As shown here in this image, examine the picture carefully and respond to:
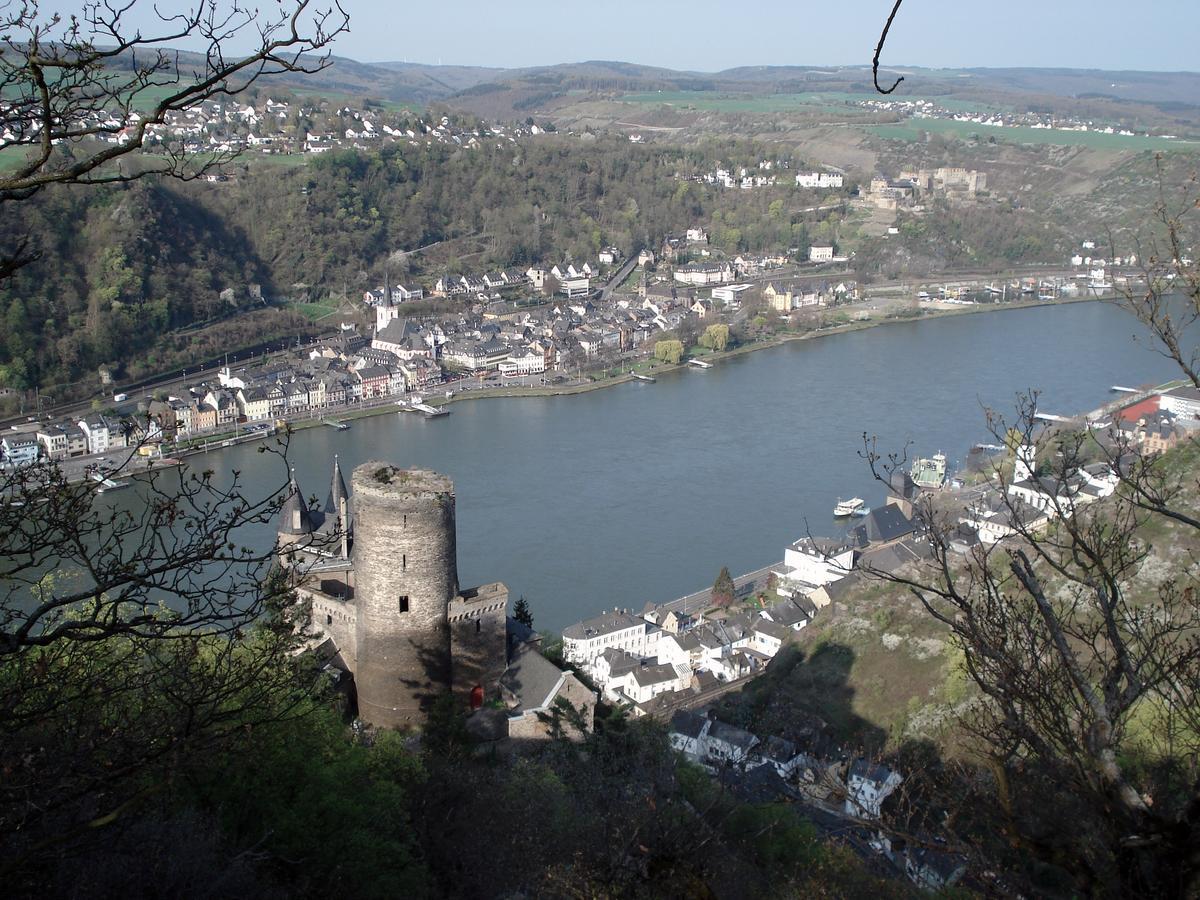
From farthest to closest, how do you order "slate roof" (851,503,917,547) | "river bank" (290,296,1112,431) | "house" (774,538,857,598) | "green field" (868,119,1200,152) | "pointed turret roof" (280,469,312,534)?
"green field" (868,119,1200,152), "river bank" (290,296,1112,431), "slate roof" (851,503,917,547), "house" (774,538,857,598), "pointed turret roof" (280,469,312,534)

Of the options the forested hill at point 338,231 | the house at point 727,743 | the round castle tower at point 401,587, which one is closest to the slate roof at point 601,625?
the house at point 727,743

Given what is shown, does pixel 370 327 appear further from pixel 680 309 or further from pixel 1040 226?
pixel 1040 226

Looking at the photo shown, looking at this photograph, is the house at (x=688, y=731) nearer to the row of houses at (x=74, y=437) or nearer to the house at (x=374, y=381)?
the row of houses at (x=74, y=437)

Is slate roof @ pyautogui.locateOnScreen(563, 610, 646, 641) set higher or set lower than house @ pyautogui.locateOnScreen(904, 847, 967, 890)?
lower

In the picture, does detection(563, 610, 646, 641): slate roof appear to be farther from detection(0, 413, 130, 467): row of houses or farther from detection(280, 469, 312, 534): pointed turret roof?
detection(0, 413, 130, 467): row of houses

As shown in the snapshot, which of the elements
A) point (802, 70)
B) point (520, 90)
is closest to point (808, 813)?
point (520, 90)


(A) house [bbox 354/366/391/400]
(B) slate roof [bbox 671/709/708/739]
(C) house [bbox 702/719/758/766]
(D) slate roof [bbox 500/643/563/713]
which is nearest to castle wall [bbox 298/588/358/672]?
(D) slate roof [bbox 500/643/563/713]
